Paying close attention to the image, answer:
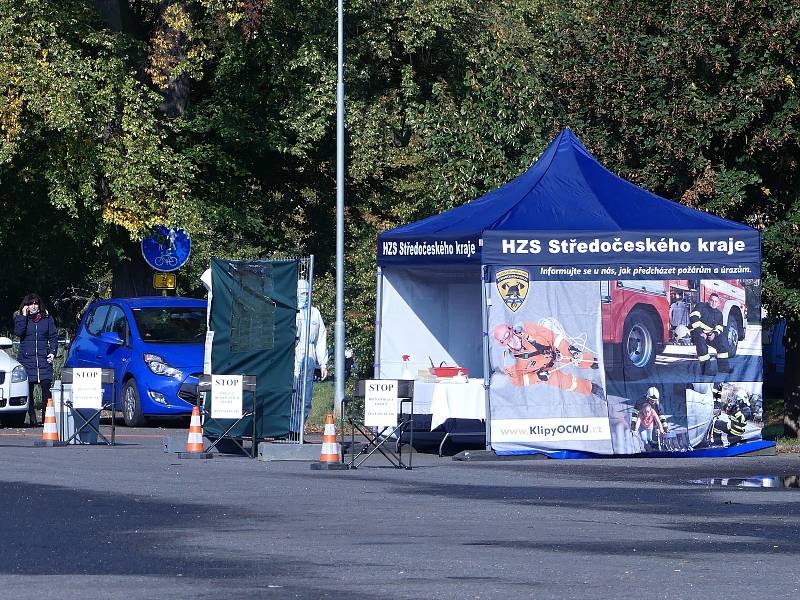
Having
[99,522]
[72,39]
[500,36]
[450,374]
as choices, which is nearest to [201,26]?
[72,39]

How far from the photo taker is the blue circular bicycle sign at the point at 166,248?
92.5ft

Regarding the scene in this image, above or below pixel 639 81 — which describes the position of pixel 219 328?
below

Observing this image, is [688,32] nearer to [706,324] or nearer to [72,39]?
[706,324]

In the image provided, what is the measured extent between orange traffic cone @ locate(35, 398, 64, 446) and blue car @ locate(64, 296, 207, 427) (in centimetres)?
290

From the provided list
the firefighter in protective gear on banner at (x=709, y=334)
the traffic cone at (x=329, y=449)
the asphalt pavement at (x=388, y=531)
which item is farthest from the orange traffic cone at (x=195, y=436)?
the firefighter in protective gear on banner at (x=709, y=334)

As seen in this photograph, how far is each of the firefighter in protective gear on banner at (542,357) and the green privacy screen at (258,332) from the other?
2.40 metres

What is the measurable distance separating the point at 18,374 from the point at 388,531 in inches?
584

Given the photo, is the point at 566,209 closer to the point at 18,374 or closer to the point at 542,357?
the point at 542,357

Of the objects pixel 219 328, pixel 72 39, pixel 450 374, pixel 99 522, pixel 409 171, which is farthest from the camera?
pixel 409 171

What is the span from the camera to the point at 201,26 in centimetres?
2975

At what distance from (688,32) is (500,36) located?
5702 mm

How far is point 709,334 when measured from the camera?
67.4 ft

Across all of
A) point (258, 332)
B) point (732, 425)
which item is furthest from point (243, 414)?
point (732, 425)

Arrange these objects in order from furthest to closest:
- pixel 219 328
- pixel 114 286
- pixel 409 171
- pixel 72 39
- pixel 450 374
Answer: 1. pixel 409 171
2. pixel 114 286
3. pixel 72 39
4. pixel 450 374
5. pixel 219 328
